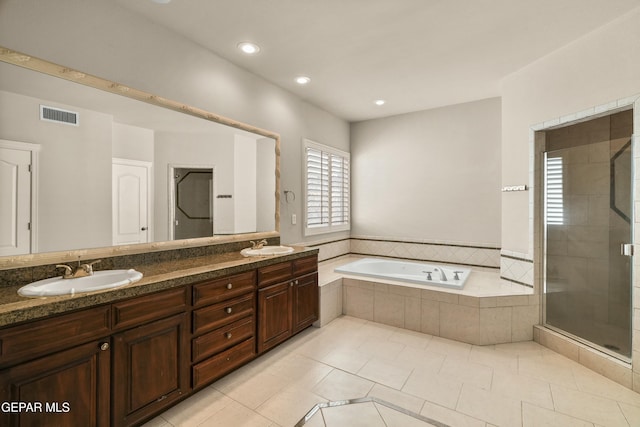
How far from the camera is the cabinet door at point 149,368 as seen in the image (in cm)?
157

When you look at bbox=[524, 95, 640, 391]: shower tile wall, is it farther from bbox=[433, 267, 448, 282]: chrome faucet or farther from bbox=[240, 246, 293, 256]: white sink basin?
bbox=[240, 246, 293, 256]: white sink basin

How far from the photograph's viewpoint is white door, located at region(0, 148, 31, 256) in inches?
63.1

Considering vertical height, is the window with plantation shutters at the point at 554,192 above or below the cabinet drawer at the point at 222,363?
above

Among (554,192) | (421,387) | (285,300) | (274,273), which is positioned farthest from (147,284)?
(554,192)

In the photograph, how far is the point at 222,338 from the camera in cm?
214

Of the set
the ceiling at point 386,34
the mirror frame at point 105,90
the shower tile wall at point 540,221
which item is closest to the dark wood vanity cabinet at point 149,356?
the mirror frame at point 105,90

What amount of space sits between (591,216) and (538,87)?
135 cm

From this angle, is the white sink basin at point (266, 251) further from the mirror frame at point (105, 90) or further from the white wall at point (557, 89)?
the white wall at point (557, 89)

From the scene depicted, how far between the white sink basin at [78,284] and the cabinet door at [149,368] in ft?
0.93

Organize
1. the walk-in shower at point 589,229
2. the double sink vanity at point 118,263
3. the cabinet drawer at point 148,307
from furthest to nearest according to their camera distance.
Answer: the walk-in shower at point 589,229 → the cabinet drawer at point 148,307 → the double sink vanity at point 118,263

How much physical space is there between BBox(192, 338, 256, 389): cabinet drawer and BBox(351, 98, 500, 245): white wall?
292 centimetres

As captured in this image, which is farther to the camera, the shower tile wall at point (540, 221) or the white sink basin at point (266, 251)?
the white sink basin at point (266, 251)

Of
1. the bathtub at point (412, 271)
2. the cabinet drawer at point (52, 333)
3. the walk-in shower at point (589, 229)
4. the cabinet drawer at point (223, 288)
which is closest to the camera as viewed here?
the cabinet drawer at point (52, 333)

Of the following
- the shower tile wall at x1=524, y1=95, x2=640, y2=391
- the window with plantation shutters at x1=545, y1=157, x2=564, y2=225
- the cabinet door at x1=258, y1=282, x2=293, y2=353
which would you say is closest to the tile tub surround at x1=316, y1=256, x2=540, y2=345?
the shower tile wall at x1=524, y1=95, x2=640, y2=391
